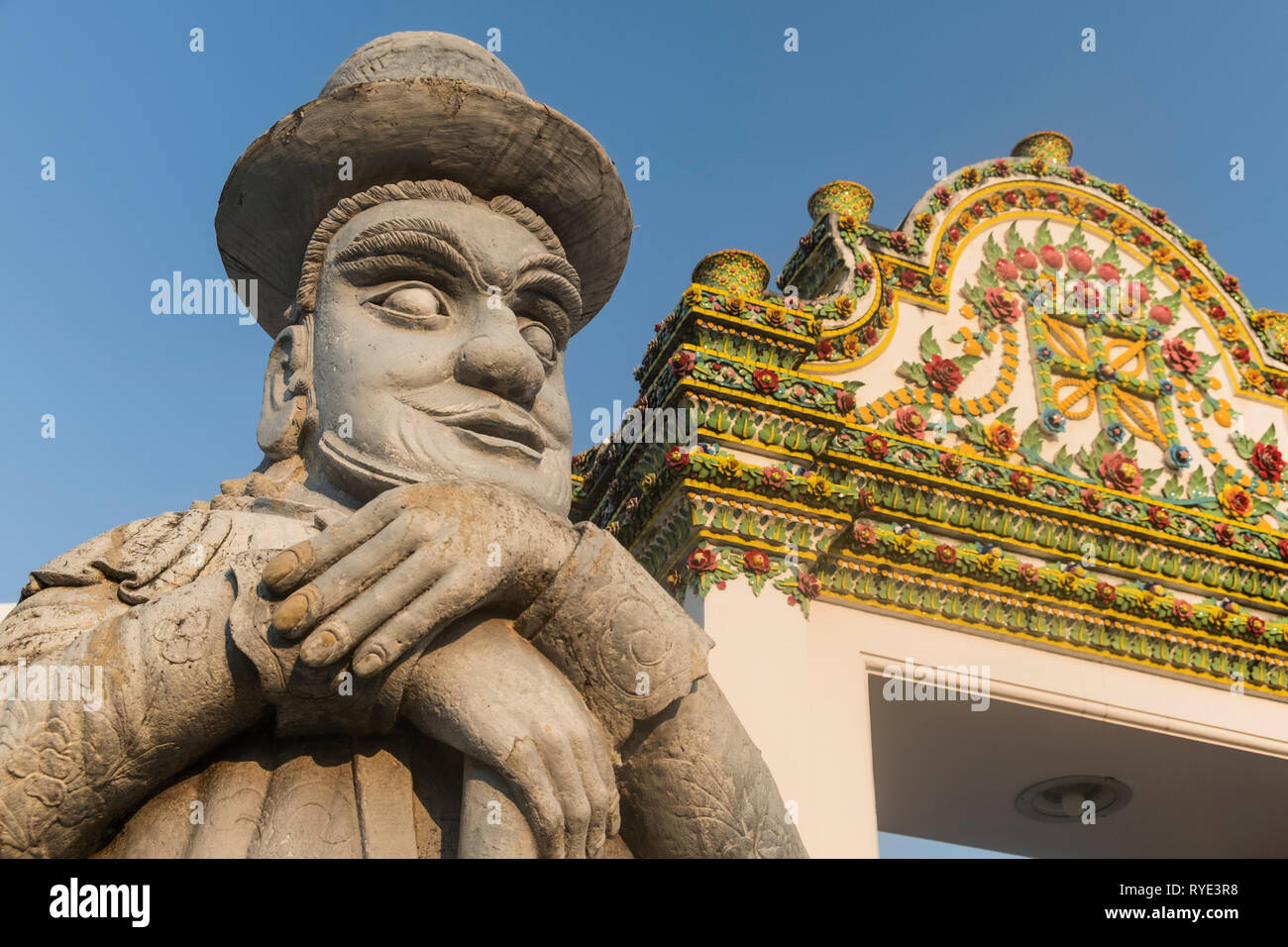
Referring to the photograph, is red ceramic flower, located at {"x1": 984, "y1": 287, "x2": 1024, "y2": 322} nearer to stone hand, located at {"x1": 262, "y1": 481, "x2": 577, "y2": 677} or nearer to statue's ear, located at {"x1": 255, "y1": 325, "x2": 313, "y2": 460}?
statue's ear, located at {"x1": 255, "y1": 325, "x2": 313, "y2": 460}

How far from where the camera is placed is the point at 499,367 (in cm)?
259

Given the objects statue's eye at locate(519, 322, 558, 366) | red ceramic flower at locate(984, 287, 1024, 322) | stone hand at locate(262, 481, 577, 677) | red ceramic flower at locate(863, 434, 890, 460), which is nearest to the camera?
stone hand at locate(262, 481, 577, 677)

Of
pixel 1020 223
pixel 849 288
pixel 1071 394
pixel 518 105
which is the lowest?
pixel 518 105

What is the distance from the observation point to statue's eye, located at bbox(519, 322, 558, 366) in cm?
288

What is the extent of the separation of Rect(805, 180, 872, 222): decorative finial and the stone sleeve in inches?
223

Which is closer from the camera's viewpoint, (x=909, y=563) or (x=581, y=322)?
(x=581, y=322)

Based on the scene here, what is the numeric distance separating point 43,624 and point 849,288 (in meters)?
5.53

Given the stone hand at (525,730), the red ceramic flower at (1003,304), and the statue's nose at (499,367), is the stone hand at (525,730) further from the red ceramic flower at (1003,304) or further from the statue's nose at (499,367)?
the red ceramic flower at (1003,304)

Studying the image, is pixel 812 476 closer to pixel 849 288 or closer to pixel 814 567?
pixel 814 567

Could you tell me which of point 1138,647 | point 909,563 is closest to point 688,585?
point 909,563

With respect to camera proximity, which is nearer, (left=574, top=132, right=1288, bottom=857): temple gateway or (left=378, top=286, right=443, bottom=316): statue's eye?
(left=378, top=286, right=443, bottom=316): statue's eye

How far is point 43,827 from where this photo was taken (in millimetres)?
2020

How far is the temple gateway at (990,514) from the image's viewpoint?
6.05 m

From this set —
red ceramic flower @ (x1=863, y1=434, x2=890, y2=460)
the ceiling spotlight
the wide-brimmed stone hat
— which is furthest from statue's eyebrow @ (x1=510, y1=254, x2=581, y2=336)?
the ceiling spotlight
